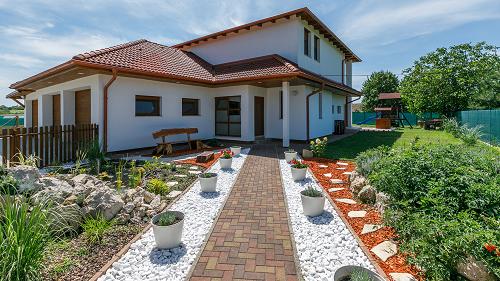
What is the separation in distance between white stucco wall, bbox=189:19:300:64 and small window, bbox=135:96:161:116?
610 cm

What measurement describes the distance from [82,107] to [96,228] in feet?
32.3

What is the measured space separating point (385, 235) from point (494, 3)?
11.4 metres

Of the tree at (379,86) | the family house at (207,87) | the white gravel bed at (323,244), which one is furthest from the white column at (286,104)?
the tree at (379,86)

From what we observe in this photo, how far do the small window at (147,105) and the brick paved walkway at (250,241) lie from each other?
6738mm

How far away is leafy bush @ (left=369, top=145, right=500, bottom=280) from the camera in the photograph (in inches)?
91.3

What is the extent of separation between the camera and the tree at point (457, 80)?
22.0 meters

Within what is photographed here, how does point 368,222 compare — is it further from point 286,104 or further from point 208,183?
point 286,104

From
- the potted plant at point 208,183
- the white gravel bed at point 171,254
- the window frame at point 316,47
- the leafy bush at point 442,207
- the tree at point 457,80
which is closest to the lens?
the leafy bush at point 442,207

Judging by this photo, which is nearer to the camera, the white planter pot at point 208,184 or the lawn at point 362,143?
the white planter pot at point 208,184

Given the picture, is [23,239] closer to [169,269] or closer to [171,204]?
[169,269]

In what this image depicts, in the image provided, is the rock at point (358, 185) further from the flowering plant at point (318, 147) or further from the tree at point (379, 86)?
the tree at point (379, 86)

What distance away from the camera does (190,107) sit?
12.8 meters

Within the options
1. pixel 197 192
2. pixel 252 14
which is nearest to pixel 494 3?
pixel 252 14

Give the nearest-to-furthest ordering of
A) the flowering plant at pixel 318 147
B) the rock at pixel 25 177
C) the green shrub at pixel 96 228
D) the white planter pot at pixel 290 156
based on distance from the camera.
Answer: the green shrub at pixel 96 228 → the rock at pixel 25 177 → the white planter pot at pixel 290 156 → the flowering plant at pixel 318 147
